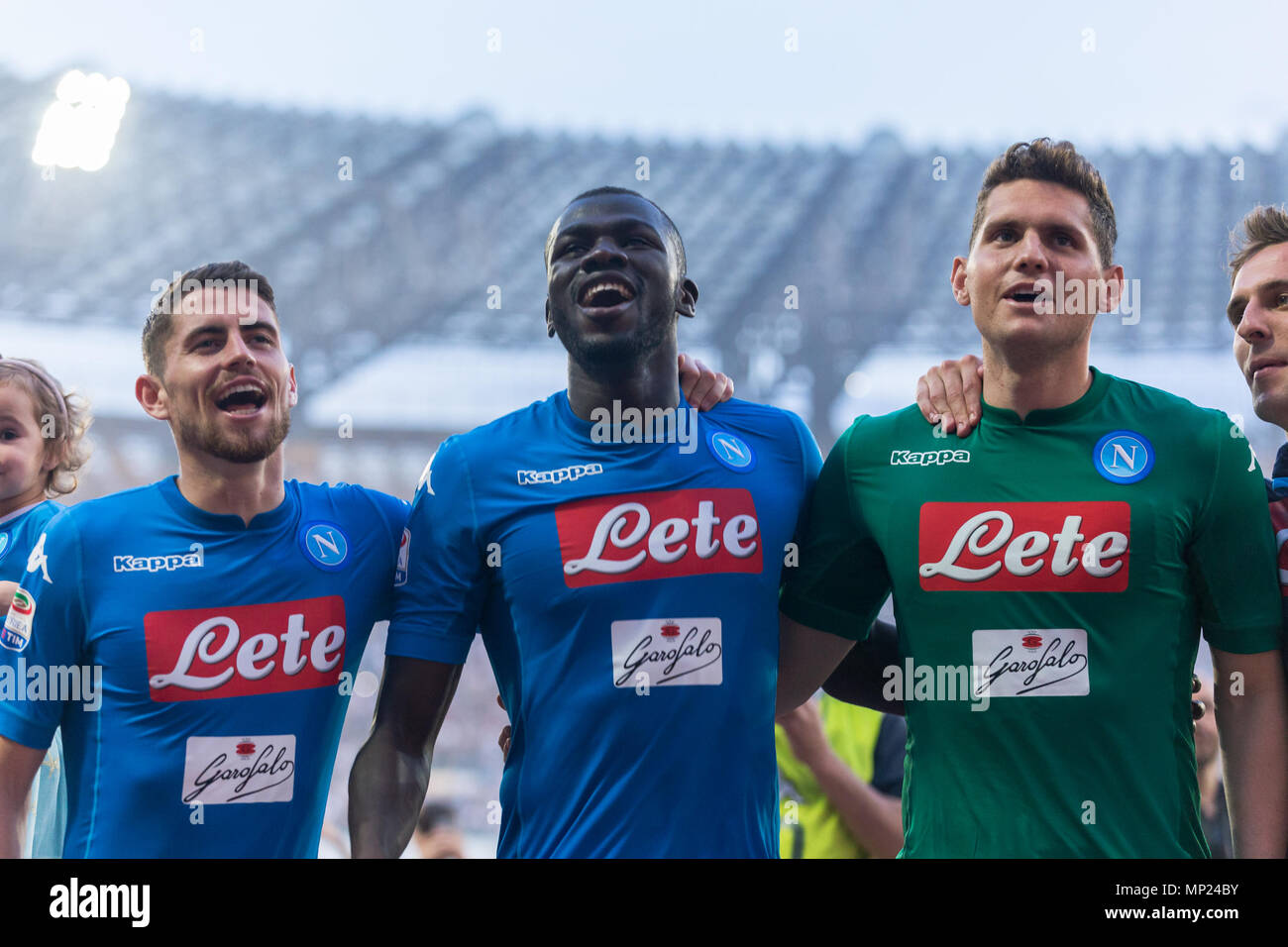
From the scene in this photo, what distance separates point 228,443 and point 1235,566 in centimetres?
222

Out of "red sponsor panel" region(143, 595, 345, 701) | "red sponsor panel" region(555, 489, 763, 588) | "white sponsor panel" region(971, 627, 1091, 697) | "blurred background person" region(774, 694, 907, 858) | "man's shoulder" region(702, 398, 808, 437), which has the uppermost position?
"man's shoulder" region(702, 398, 808, 437)

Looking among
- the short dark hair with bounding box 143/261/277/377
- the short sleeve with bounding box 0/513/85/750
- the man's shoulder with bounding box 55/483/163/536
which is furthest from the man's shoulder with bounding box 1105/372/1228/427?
the short sleeve with bounding box 0/513/85/750

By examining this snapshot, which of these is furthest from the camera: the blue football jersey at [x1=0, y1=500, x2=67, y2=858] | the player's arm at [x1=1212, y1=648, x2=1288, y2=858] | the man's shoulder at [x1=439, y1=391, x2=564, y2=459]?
the blue football jersey at [x1=0, y1=500, x2=67, y2=858]

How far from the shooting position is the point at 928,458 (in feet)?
8.78

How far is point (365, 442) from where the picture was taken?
942 inches

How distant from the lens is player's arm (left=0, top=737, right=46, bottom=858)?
2.78 meters

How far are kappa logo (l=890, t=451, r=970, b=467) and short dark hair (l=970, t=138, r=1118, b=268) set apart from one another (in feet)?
1.57

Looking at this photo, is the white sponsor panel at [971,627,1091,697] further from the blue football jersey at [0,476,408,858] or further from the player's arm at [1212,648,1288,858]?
the blue football jersey at [0,476,408,858]

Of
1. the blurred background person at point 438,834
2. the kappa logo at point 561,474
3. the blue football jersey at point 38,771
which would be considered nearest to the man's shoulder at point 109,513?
the blue football jersey at point 38,771

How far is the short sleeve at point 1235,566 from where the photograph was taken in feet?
8.15

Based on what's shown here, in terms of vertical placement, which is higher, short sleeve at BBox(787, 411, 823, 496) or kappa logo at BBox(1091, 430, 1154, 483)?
short sleeve at BBox(787, 411, 823, 496)

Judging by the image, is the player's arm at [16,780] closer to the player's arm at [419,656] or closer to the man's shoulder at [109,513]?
the man's shoulder at [109,513]
